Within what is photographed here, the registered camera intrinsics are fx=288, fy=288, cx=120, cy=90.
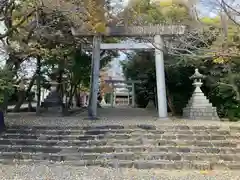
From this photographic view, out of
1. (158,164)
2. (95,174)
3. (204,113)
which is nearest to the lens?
(95,174)

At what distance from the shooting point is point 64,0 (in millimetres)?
8719

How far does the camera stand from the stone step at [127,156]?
6.32 metres

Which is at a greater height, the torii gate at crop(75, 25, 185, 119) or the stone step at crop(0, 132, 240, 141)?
the torii gate at crop(75, 25, 185, 119)

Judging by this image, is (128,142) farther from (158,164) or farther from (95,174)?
(95,174)

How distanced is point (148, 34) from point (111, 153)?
4839 mm

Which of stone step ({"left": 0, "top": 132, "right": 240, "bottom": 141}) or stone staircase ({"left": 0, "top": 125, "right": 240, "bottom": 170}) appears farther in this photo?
stone step ({"left": 0, "top": 132, "right": 240, "bottom": 141})

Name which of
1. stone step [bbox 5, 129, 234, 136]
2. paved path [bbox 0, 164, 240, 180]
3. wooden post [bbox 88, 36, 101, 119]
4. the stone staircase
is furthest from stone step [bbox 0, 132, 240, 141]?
wooden post [bbox 88, 36, 101, 119]

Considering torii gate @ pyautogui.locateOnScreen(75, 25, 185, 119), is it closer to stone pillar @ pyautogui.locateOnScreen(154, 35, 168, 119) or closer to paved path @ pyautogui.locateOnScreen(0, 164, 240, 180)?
stone pillar @ pyautogui.locateOnScreen(154, 35, 168, 119)

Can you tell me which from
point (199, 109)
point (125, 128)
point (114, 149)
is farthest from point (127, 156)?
point (199, 109)

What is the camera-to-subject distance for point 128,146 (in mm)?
6906

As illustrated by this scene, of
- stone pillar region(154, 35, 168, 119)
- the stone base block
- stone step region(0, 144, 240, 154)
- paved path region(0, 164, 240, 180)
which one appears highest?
stone pillar region(154, 35, 168, 119)

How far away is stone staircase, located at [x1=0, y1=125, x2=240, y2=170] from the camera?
20.5 feet

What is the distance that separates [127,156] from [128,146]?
0.47 m

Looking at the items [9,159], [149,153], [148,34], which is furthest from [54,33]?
[149,153]
